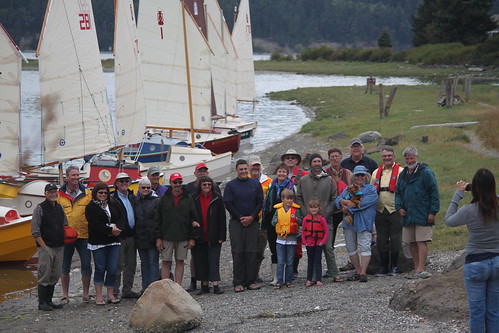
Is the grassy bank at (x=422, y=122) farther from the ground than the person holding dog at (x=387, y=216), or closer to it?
closer to it

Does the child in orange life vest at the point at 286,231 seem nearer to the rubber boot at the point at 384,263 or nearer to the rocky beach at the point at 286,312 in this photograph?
the rocky beach at the point at 286,312

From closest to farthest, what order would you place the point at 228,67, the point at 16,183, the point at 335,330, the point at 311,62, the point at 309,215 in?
the point at 335,330 → the point at 309,215 → the point at 16,183 → the point at 228,67 → the point at 311,62

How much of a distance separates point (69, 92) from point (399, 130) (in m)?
17.0

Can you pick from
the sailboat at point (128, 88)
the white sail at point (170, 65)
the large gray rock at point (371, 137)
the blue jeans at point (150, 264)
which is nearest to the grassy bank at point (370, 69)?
the large gray rock at point (371, 137)

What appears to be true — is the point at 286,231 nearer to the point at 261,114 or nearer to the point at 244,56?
the point at 244,56

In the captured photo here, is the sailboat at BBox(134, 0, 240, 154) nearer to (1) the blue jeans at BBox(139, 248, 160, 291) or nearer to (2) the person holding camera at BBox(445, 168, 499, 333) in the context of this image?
(1) the blue jeans at BBox(139, 248, 160, 291)

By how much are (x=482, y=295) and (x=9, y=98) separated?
14222 mm

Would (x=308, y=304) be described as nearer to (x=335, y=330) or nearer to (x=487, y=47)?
(x=335, y=330)

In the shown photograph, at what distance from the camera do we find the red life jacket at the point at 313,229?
38.1 ft

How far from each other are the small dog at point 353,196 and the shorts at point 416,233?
0.82m

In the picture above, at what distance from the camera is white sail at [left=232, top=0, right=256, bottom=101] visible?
154 ft

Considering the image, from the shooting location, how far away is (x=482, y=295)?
7.87m

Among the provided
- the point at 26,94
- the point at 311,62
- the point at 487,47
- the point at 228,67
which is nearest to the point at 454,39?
the point at 487,47

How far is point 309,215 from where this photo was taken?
458 inches
